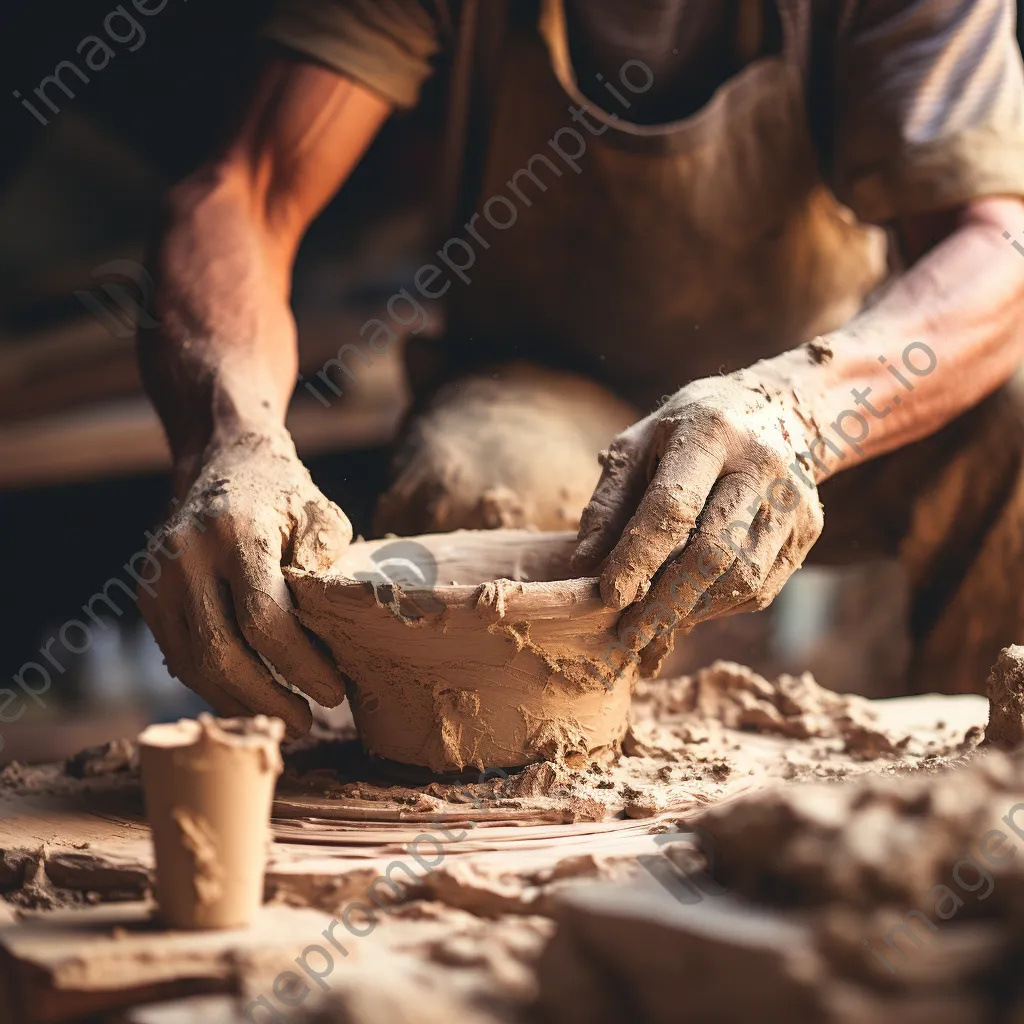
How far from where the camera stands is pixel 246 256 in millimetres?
2465

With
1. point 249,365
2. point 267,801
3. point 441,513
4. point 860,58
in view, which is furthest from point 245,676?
point 860,58

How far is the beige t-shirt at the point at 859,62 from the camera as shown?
2369 mm

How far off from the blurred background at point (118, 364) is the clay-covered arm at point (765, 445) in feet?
6.82

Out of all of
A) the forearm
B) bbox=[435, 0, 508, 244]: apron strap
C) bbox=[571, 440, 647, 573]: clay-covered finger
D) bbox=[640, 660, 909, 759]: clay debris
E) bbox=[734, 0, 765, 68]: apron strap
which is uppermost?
bbox=[734, 0, 765, 68]: apron strap

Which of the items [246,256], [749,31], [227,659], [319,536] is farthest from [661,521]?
[749,31]

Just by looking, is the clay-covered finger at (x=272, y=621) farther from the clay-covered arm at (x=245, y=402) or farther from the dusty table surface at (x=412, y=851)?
the dusty table surface at (x=412, y=851)

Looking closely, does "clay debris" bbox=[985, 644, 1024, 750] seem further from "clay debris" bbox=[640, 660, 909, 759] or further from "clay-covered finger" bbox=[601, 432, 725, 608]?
"clay-covered finger" bbox=[601, 432, 725, 608]

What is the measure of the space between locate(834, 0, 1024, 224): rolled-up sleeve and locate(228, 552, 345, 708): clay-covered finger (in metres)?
1.55

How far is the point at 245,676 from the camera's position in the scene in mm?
1718

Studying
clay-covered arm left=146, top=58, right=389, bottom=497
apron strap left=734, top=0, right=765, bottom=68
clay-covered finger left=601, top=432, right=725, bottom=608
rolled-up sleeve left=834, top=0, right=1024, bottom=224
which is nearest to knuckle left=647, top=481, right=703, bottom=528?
clay-covered finger left=601, top=432, right=725, bottom=608

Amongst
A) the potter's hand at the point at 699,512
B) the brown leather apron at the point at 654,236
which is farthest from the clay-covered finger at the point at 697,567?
the brown leather apron at the point at 654,236

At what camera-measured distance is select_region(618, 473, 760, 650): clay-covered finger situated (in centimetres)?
162

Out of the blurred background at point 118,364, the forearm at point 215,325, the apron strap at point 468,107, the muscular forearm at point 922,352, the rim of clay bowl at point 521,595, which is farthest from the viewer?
the blurred background at point 118,364

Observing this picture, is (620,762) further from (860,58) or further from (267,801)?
(860,58)
